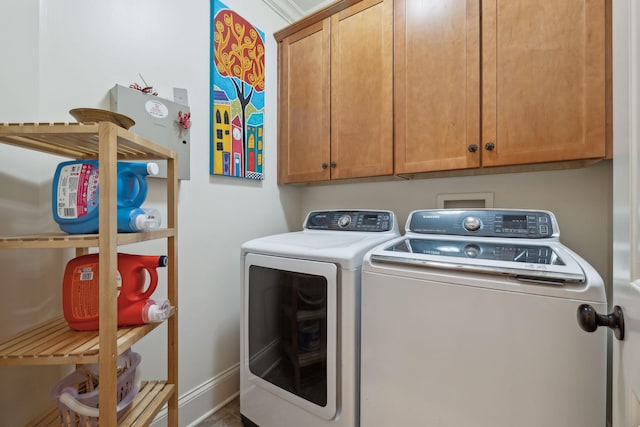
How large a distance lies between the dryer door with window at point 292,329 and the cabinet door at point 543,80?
102 cm

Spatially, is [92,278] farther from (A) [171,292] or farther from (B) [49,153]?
(B) [49,153]

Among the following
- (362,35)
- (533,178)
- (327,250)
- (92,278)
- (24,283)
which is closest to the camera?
(92,278)

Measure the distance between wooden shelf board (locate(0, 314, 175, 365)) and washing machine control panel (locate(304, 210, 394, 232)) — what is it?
1.15 meters

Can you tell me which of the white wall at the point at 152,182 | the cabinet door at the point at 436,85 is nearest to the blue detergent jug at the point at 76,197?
the white wall at the point at 152,182

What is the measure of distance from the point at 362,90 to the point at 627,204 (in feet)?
4.44

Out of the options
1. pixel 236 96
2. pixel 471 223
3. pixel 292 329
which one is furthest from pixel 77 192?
pixel 471 223

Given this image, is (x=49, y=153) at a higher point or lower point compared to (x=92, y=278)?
higher

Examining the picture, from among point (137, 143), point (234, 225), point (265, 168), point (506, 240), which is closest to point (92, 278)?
point (137, 143)

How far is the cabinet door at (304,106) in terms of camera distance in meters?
1.74

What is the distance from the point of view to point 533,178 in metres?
1.40

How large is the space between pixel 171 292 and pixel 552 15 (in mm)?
1930

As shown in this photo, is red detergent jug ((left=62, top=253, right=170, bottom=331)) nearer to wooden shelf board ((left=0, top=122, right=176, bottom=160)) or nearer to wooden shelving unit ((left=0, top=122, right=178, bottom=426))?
wooden shelving unit ((left=0, top=122, right=178, bottom=426))

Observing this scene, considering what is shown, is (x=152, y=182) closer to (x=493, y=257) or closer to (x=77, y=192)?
(x=77, y=192)

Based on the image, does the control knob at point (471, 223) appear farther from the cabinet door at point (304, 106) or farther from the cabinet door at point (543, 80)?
the cabinet door at point (304, 106)
